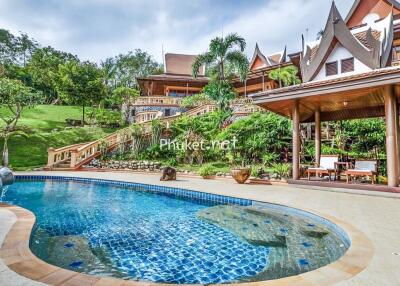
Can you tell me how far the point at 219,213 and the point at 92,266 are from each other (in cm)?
363

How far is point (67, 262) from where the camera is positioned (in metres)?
3.62

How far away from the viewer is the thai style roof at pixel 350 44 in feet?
40.6

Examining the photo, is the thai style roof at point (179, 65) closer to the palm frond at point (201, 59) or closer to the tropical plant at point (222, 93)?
the palm frond at point (201, 59)

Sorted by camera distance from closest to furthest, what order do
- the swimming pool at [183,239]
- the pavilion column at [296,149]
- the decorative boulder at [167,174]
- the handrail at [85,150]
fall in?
the swimming pool at [183,239] < the pavilion column at [296,149] < the decorative boulder at [167,174] < the handrail at [85,150]

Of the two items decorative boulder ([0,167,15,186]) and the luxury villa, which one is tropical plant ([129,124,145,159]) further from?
decorative boulder ([0,167,15,186])

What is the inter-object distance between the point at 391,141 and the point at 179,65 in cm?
3136

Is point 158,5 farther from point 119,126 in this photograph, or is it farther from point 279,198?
point 119,126

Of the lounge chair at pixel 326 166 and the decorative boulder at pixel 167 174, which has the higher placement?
the lounge chair at pixel 326 166

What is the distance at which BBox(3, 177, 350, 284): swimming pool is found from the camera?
11.4 ft

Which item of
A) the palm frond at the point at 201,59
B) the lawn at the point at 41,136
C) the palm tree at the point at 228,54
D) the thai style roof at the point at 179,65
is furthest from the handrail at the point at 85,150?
the thai style roof at the point at 179,65

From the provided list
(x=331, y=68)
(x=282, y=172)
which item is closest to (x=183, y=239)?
(x=282, y=172)

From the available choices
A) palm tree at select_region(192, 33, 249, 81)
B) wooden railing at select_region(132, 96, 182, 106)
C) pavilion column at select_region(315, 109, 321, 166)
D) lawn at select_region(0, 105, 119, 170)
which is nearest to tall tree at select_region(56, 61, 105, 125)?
lawn at select_region(0, 105, 119, 170)

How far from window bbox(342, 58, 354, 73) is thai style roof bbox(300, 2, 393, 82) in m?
0.31

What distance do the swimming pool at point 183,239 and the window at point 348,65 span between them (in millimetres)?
9693
